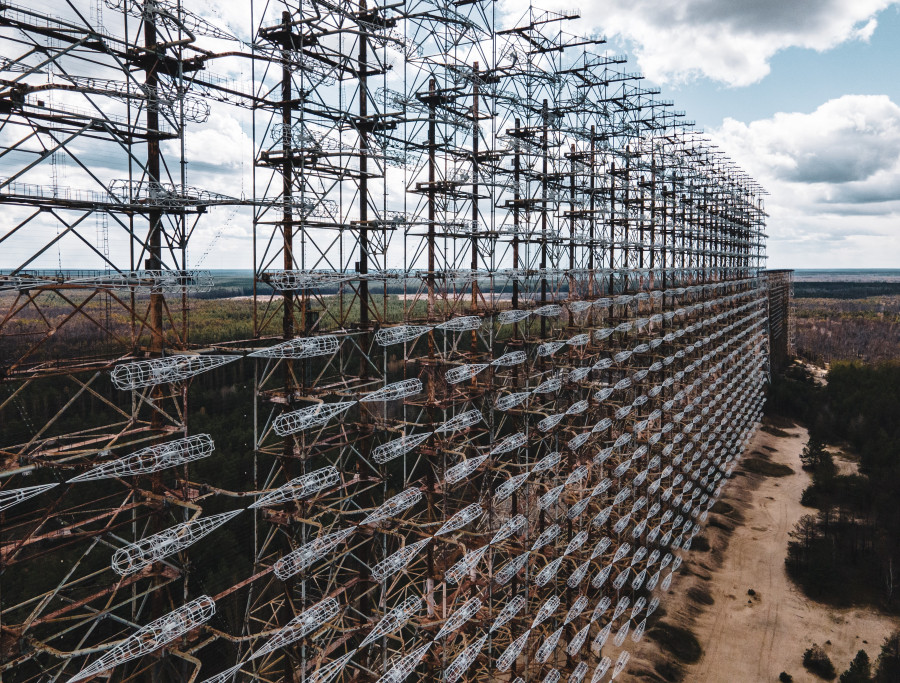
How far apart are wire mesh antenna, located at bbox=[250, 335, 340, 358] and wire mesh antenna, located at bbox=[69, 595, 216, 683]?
6636mm

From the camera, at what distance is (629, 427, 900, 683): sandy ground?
3447 cm

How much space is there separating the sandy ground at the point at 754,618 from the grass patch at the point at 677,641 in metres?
0.48

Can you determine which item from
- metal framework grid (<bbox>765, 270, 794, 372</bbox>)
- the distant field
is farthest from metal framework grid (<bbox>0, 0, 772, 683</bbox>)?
the distant field

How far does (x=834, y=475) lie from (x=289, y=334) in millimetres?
62930

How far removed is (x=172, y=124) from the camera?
15.9 meters

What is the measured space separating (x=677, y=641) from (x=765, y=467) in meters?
38.3

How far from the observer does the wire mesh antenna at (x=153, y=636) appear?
12.1 m

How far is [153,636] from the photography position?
14.0m

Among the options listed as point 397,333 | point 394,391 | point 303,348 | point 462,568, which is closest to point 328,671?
point 462,568

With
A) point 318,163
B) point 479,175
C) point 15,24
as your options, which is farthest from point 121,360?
point 479,175

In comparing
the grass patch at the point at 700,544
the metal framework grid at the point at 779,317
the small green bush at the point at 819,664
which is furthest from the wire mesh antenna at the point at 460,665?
the metal framework grid at the point at 779,317

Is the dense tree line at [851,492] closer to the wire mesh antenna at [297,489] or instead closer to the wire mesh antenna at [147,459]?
the wire mesh antenna at [297,489]

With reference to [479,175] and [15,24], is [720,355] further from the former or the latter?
[15,24]

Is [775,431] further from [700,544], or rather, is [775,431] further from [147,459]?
[147,459]
